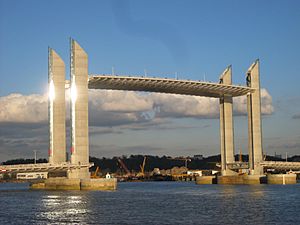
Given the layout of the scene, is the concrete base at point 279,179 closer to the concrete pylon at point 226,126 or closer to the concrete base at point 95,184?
the concrete pylon at point 226,126

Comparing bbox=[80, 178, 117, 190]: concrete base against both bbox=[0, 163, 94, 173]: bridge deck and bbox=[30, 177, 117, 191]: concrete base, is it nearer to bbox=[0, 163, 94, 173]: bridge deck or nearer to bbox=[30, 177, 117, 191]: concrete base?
bbox=[30, 177, 117, 191]: concrete base

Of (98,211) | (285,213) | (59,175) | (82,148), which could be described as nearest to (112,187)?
(82,148)

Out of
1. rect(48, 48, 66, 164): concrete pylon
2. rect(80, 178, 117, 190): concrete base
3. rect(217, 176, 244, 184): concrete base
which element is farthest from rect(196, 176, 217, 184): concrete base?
rect(48, 48, 66, 164): concrete pylon

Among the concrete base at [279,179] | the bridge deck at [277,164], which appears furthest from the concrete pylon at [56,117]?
the concrete base at [279,179]

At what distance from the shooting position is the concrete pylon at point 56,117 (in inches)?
3115

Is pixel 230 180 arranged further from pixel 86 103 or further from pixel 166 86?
pixel 86 103

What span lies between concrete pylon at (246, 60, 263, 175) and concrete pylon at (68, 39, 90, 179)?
30439mm

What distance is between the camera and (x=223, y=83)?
103 metres

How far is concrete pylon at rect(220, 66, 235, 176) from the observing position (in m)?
102

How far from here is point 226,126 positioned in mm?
102000

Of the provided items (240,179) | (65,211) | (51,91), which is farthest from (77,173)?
(240,179)

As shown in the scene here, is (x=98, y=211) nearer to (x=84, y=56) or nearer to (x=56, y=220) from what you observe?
(x=56, y=220)

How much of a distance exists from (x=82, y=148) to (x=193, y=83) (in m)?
22.8

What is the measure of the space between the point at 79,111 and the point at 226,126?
31.8 meters
